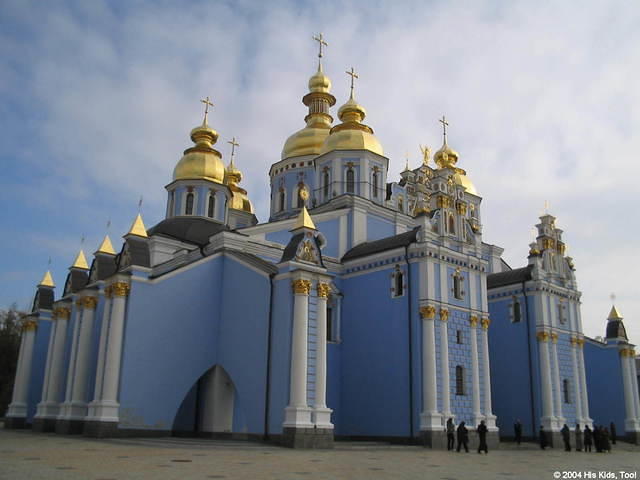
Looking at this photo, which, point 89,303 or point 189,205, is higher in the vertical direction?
point 189,205

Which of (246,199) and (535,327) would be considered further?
(246,199)

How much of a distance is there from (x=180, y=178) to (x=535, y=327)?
55.1ft

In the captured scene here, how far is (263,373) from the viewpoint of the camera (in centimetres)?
1812

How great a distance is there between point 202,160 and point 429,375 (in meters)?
15.4

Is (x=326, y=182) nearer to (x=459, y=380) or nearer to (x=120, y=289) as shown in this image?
(x=459, y=380)

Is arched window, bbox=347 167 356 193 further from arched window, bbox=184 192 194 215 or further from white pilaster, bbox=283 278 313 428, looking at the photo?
white pilaster, bbox=283 278 313 428

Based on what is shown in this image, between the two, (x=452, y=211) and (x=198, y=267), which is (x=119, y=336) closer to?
(x=198, y=267)

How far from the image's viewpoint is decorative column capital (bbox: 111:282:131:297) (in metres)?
18.5

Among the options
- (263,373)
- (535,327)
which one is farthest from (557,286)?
(263,373)

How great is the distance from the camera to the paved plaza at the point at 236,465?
9.34 m

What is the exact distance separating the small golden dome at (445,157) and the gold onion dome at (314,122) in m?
6.17

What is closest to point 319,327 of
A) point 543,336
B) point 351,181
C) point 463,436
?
point 463,436

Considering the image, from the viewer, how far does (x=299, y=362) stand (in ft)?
54.9

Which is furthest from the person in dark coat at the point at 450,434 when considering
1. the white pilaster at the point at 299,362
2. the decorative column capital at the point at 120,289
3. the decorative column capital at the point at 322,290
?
the decorative column capital at the point at 120,289
